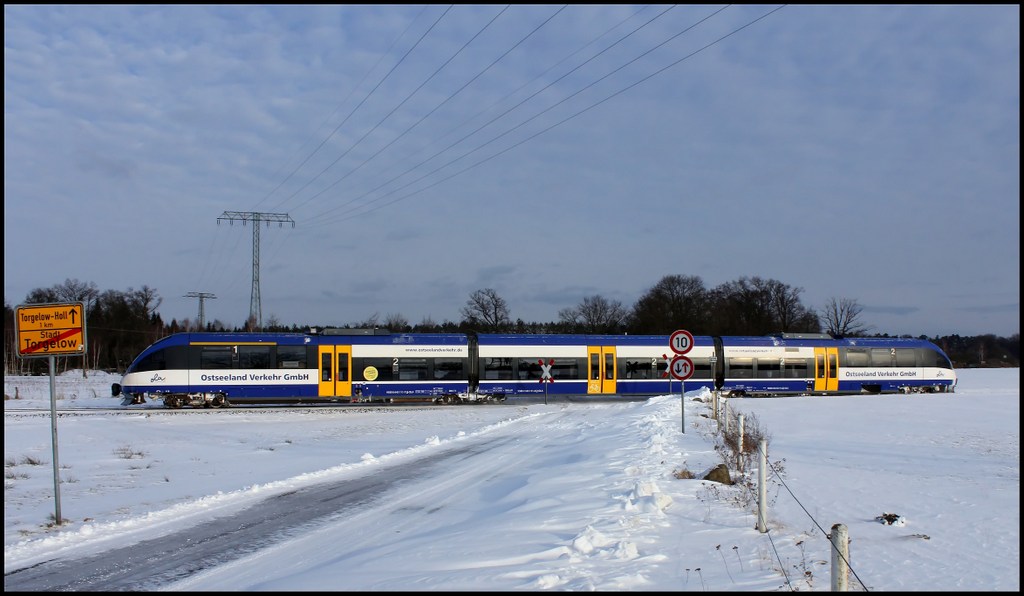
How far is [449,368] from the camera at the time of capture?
119 ft

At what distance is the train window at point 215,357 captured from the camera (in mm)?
33094

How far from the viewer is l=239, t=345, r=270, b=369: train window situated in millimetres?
33500

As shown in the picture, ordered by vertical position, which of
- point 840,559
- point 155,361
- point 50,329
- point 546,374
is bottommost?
point 546,374

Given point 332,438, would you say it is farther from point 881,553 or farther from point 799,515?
point 881,553

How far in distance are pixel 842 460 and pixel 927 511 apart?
526 centimetres

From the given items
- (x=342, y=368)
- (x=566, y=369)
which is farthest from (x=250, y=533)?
(x=566, y=369)

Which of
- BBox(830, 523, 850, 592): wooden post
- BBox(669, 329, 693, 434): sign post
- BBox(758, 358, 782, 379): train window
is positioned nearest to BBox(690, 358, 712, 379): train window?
BBox(758, 358, 782, 379): train window

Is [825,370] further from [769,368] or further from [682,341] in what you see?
[682,341]

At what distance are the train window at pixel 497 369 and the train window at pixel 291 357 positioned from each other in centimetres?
899

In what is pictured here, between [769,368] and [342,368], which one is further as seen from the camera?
[769,368]

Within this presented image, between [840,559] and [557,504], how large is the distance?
16.2 ft

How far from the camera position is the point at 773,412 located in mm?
30281

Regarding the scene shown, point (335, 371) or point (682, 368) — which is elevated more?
point (682, 368)

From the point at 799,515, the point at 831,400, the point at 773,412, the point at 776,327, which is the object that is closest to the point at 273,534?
the point at 799,515
